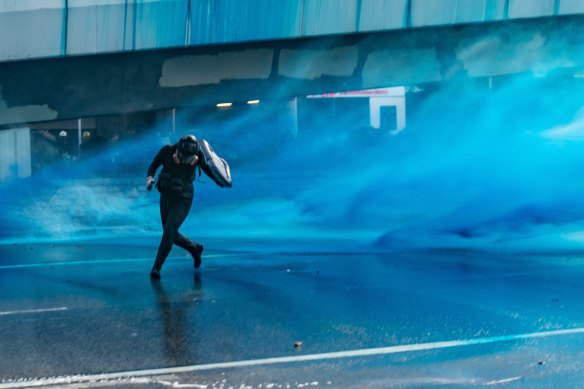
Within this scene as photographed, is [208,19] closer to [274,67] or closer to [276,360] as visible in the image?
[274,67]

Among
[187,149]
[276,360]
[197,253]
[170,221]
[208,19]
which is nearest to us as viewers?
[276,360]

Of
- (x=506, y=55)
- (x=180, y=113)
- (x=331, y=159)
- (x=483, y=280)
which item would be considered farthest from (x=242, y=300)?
(x=180, y=113)

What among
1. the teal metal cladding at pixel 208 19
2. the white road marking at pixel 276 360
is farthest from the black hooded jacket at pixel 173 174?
the teal metal cladding at pixel 208 19

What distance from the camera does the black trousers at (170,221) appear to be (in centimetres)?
1041

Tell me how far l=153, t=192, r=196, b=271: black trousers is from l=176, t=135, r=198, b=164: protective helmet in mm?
504

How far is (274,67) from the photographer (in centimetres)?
1822

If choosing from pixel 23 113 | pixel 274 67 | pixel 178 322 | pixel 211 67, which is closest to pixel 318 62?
pixel 274 67

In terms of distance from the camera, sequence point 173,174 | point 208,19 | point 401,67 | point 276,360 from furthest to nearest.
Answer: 1. point 401,67
2. point 208,19
3. point 173,174
4. point 276,360

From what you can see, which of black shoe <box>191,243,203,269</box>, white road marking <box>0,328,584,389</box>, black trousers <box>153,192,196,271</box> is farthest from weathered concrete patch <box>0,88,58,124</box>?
white road marking <box>0,328,584,389</box>

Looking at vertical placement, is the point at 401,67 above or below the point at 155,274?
above

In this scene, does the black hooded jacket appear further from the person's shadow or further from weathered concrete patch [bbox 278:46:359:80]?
weathered concrete patch [bbox 278:46:359:80]

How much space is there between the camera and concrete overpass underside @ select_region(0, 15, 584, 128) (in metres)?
18.0

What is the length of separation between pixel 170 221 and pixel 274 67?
8297mm

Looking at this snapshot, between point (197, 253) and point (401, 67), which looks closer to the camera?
point (197, 253)
